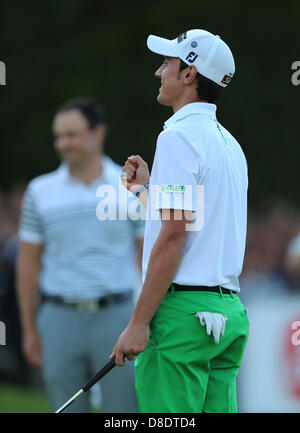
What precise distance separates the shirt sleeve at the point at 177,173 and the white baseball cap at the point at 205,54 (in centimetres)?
33

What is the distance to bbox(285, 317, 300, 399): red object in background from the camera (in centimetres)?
819

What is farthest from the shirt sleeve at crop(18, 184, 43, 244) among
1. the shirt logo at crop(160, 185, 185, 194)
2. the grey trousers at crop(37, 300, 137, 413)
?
the shirt logo at crop(160, 185, 185, 194)

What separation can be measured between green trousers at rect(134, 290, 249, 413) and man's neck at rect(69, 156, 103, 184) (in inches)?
93.6

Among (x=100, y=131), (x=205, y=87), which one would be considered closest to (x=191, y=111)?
(x=205, y=87)

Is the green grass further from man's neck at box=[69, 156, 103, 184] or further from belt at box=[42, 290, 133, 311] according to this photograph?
man's neck at box=[69, 156, 103, 184]

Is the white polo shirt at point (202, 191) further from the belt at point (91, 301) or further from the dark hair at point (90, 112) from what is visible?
the dark hair at point (90, 112)

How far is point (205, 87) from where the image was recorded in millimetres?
4027

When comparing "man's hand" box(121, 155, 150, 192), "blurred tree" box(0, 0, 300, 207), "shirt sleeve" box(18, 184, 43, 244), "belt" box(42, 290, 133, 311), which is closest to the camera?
"man's hand" box(121, 155, 150, 192)

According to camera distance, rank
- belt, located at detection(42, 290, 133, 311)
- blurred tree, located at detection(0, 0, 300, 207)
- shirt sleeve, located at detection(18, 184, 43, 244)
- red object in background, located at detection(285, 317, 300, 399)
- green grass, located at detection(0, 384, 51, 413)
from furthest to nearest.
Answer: blurred tree, located at detection(0, 0, 300, 207) < green grass, located at detection(0, 384, 51, 413) < red object in background, located at detection(285, 317, 300, 399) < shirt sleeve, located at detection(18, 184, 43, 244) < belt, located at detection(42, 290, 133, 311)

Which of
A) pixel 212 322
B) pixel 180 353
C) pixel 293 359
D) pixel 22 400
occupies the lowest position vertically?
pixel 22 400

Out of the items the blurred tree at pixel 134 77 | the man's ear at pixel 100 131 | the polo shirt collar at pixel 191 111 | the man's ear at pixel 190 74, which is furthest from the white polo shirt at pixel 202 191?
the blurred tree at pixel 134 77

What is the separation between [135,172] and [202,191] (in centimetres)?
50

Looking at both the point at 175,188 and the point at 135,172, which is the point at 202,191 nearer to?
the point at 175,188
